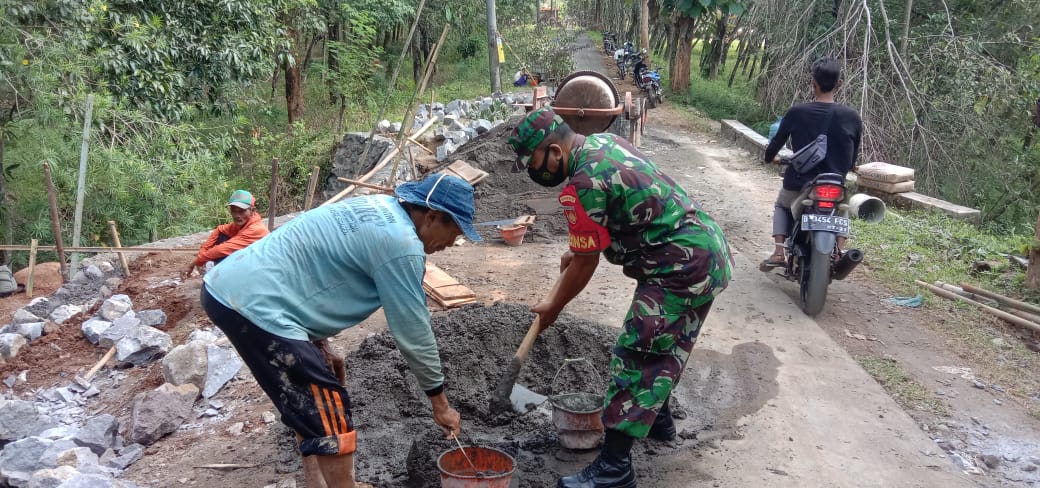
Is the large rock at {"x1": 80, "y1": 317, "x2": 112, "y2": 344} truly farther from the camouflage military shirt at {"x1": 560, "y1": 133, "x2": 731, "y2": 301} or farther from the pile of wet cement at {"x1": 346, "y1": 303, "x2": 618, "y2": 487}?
the camouflage military shirt at {"x1": 560, "y1": 133, "x2": 731, "y2": 301}

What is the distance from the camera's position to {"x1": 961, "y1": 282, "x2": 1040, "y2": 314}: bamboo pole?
5.04 meters

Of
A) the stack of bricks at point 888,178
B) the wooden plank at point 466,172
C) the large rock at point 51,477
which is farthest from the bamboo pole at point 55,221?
the stack of bricks at point 888,178

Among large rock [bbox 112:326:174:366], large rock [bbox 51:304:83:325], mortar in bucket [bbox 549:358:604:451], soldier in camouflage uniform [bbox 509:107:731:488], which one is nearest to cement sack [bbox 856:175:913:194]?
mortar in bucket [bbox 549:358:604:451]

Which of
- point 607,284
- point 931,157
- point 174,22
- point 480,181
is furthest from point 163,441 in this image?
point 931,157

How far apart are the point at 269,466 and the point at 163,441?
824 mm

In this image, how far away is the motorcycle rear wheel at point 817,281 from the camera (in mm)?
5023

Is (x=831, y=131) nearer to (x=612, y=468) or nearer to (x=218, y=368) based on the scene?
(x=612, y=468)

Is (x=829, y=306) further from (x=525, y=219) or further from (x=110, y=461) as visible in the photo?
(x=110, y=461)

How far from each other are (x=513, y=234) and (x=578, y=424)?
3857 mm

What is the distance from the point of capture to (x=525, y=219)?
7504 millimetres

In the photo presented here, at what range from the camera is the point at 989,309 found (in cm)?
520

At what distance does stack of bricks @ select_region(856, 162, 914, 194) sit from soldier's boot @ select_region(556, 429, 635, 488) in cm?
651

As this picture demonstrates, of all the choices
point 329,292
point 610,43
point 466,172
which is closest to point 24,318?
point 329,292

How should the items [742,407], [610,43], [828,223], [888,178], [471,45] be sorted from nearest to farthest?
1. [742,407]
2. [828,223]
3. [888,178]
4. [471,45]
5. [610,43]
